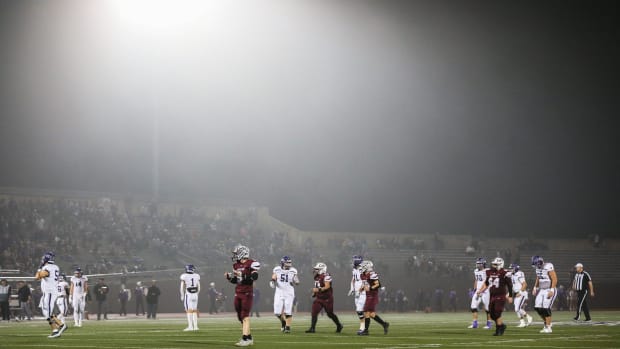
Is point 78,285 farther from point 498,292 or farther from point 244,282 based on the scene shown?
point 498,292

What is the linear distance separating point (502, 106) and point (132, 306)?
3168 cm

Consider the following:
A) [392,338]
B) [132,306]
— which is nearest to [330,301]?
[392,338]

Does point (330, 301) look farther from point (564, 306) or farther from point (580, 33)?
point (580, 33)

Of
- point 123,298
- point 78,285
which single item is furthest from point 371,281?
point 123,298

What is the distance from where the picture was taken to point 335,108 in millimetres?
61656

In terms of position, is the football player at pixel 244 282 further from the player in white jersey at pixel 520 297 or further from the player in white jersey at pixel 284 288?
the player in white jersey at pixel 520 297

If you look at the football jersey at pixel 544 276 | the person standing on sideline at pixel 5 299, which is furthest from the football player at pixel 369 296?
the person standing on sideline at pixel 5 299

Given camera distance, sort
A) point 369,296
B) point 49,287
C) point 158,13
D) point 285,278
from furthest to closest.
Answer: point 158,13 < point 285,278 < point 369,296 < point 49,287

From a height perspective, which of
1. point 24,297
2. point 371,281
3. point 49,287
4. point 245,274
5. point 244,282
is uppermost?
point 245,274

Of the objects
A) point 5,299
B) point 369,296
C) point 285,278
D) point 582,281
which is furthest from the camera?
point 5,299

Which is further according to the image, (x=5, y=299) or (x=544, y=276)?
(x=5, y=299)

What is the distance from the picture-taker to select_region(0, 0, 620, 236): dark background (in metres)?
51.7

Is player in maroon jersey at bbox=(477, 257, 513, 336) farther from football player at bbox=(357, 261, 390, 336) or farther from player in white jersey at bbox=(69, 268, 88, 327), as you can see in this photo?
player in white jersey at bbox=(69, 268, 88, 327)

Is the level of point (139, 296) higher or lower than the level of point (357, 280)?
lower
